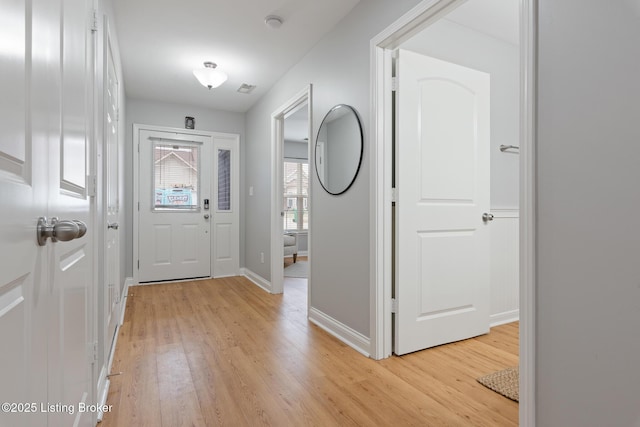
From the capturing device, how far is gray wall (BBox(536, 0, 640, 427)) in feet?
3.32

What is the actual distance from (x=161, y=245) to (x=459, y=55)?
13.8ft

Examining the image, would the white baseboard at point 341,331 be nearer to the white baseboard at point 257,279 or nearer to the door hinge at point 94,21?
the white baseboard at point 257,279

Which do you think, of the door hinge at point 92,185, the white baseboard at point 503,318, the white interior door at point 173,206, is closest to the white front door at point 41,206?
the door hinge at point 92,185

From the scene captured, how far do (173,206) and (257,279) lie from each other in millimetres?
1602

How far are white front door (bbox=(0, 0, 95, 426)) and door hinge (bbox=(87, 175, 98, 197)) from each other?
15cm

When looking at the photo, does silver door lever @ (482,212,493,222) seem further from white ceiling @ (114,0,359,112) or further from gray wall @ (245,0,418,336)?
white ceiling @ (114,0,359,112)

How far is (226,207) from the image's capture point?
4984mm

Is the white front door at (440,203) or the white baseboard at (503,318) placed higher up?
the white front door at (440,203)

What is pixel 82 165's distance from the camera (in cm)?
124

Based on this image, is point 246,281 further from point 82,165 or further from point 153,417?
point 82,165

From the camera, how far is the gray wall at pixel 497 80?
2676 millimetres

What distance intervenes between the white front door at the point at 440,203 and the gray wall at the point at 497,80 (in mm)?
247

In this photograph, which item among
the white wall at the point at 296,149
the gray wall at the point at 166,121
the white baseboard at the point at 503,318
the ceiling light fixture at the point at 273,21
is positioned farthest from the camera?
the white wall at the point at 296,149

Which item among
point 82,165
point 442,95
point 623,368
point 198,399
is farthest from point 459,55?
point 198,399
